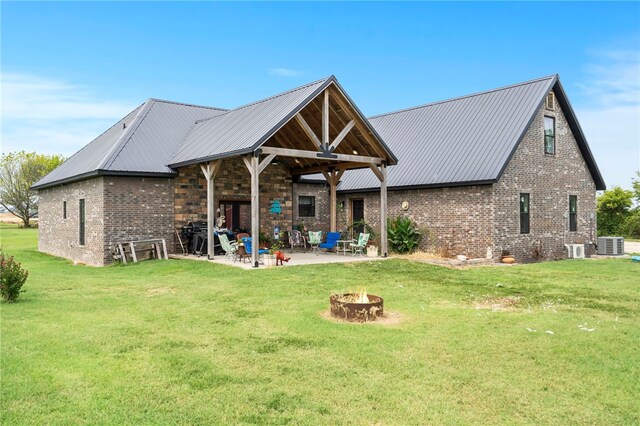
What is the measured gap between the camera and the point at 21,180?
51.2 metres

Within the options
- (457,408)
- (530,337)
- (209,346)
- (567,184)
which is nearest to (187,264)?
(209,346)

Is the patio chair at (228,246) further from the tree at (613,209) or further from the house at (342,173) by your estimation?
the tree at (613,209)

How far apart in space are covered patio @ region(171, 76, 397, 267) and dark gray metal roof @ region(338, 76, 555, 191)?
2375 millimetres

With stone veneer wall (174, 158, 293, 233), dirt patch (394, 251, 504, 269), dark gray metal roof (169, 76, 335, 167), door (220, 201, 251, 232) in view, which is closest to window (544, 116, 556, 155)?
dirt patch (394, 251, 504, 269)

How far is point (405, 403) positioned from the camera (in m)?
4.74

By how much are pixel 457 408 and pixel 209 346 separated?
330cm

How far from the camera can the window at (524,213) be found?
1811 cm

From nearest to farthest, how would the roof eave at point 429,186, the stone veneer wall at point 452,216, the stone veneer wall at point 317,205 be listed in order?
the roof eave at point 429,186 → the stone veneer wall at point 452,216 → the stone veneer wall at point 317,205

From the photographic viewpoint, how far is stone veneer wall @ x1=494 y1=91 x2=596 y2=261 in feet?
57.1

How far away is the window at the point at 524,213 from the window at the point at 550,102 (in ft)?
12.1

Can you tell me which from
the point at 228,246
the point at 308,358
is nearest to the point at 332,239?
the point at 228,246

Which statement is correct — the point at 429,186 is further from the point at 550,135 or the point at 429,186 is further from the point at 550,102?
the point at 550,102

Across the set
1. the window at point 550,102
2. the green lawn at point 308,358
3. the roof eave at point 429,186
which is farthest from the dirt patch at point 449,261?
the window at point 550,102

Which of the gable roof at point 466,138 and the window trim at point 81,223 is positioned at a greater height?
the gable roof at point 466,138
